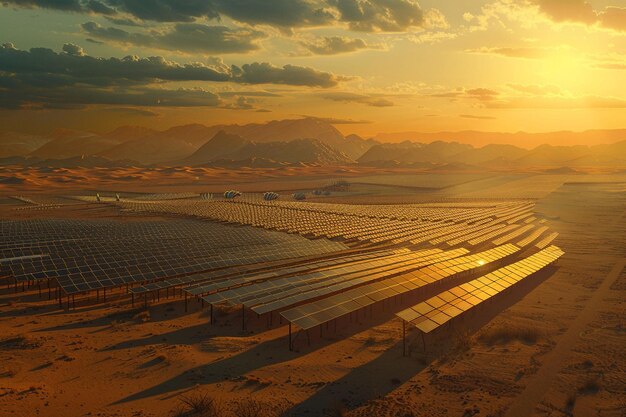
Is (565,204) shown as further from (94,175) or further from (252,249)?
(94,175)

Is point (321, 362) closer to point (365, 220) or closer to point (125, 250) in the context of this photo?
point (125, 250)

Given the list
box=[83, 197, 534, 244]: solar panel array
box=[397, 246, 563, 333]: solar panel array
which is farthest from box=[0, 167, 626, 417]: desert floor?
box=[83, 197, 534, 244]: solar panel array

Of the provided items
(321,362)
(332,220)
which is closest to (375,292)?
(321,362)

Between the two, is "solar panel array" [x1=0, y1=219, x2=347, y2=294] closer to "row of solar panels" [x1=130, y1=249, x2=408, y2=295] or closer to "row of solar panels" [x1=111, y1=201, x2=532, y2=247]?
"row of solar panels" [x1=130, y1=249, x2=408, y2=295]

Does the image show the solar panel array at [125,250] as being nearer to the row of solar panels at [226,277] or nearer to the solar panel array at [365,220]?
the row of solar panels at [226,277]

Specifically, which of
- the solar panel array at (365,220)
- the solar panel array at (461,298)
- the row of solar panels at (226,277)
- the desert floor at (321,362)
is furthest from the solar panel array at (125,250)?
the solar panel array at (461,298)

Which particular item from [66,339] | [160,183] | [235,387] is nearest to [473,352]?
[235,387]
